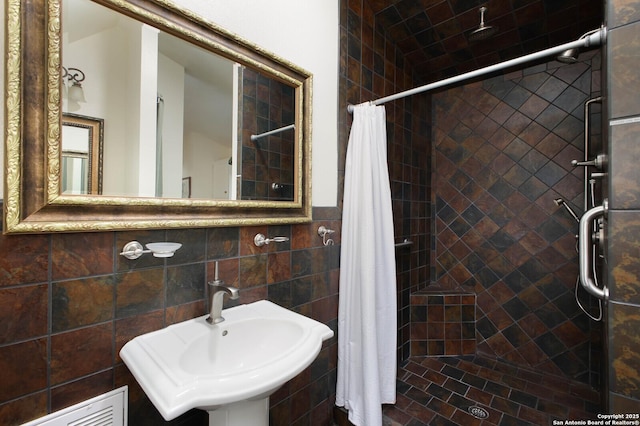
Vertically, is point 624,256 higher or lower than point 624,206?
lower

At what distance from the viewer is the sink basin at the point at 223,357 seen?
26.3 inches

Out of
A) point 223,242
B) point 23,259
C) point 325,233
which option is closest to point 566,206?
point 325,233

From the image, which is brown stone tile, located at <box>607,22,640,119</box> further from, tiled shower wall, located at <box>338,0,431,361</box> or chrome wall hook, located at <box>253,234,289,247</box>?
chrome wall hook, located at <box>253,234,289,247</box>

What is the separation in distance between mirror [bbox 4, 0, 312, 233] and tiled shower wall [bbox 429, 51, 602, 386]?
182cm

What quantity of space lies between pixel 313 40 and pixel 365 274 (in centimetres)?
129

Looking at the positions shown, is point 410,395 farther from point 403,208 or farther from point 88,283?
point 88,283

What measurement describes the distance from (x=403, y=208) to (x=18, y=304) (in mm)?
2176

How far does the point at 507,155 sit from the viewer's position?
235cm

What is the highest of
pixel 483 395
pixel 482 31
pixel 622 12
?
pixel 482 31

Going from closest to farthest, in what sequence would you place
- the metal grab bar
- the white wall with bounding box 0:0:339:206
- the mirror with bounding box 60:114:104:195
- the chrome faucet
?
1. the mirror with bounding box 60:114:104:195
2. the metal grab bar
3. the chrome faucet
4. the white wall with bounding box 0:0:339:206

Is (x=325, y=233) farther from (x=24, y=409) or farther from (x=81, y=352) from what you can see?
(x=24, y=409)

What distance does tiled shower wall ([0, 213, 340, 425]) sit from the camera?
70cm

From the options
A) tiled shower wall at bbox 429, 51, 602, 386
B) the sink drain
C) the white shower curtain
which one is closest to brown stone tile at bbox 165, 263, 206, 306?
the white shower curtain

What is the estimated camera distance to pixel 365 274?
1.51 metres
